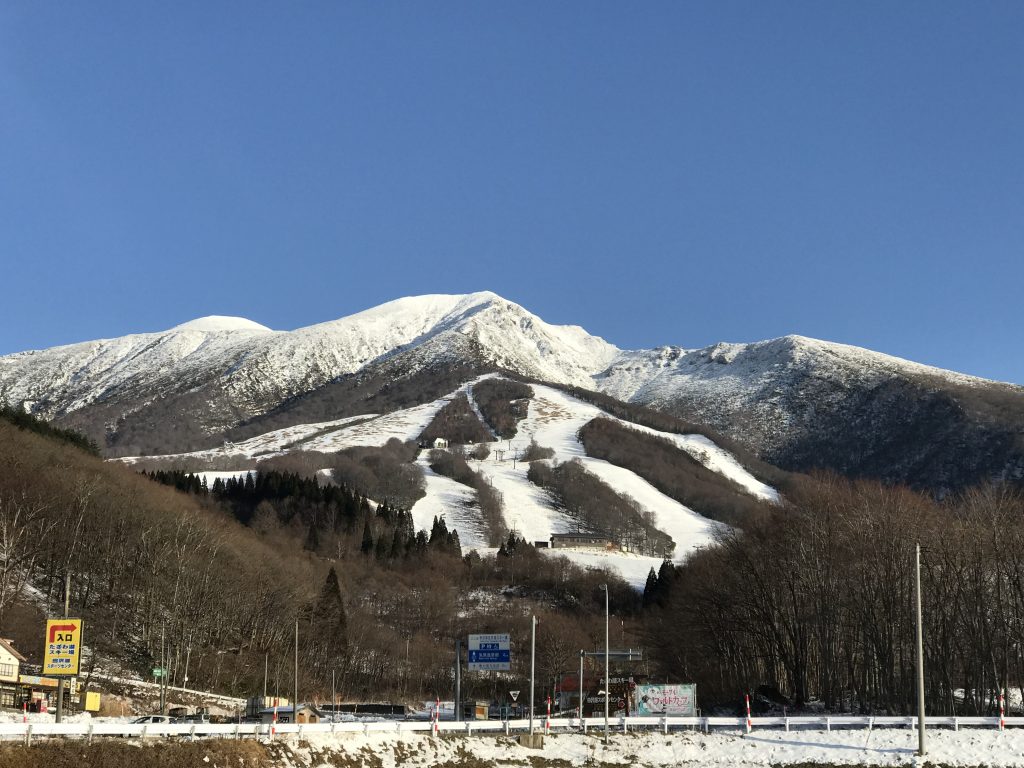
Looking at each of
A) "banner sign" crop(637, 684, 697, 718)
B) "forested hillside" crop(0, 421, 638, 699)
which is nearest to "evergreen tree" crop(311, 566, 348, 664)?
"forested hillside" crop(0, 421, 638, 699)

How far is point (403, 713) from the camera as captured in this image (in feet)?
267

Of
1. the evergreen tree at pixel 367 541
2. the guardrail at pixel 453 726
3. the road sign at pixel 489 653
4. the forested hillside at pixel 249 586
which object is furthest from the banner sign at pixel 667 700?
the evergreen tree at pixel 367 541

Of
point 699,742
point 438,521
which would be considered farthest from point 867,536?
point 438,521

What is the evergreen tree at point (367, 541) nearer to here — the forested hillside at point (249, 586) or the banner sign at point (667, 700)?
the forested hillside at point (249, 586)

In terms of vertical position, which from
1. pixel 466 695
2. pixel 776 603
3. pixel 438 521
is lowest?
pixel 466 695

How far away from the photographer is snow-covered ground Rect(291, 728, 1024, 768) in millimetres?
42594

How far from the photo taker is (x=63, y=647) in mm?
40531

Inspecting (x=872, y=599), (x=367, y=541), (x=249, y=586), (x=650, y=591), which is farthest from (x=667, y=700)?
(x=367, y=541)

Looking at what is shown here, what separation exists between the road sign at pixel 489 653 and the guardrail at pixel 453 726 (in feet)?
26.8

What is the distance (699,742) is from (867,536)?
23.7 meters

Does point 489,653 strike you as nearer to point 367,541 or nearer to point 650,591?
point 650,591

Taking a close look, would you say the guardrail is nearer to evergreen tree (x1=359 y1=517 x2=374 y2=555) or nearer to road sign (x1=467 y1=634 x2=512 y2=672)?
road sign (x1=467 y1=634 x2=512 y2=672)

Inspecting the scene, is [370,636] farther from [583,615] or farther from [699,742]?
[699,742]

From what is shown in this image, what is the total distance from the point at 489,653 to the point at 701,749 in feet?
59.0
